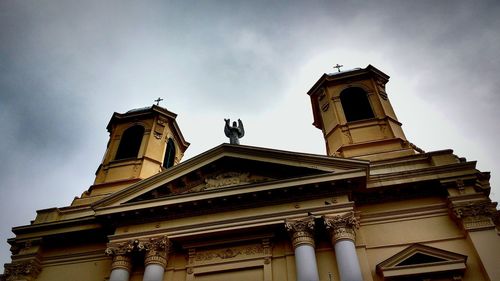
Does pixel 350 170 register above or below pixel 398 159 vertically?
below

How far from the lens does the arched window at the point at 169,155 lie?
2206cm

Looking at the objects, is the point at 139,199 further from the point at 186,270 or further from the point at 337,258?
the point at 337,258

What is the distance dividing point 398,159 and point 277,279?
6.41 m

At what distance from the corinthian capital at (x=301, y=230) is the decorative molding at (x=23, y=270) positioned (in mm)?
9723

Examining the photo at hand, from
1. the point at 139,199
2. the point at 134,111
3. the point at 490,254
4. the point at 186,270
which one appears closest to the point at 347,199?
the point at 490,254

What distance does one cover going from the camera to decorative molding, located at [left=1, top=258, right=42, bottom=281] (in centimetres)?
1481

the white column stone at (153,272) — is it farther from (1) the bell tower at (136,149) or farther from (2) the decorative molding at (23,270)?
(1) the bell tower at (136,149)

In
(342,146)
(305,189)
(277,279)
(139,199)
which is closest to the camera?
(277,279)

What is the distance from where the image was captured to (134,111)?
22500mm

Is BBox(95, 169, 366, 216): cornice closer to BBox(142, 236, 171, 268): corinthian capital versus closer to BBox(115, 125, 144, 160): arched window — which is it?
BBox(142, 236, 171, 268): corinthian capital

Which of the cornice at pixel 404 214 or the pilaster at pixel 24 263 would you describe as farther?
the pilaster at pixel 24 263

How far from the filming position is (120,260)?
13516 mm

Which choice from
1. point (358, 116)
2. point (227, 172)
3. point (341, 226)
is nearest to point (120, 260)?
point (227, 172)

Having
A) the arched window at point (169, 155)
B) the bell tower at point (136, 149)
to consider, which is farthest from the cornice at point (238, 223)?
the arched window at point (169, 155)
